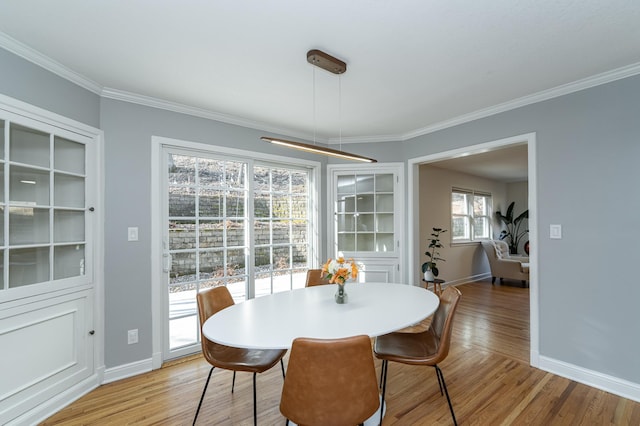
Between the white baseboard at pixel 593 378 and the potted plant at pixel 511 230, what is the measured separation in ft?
18.3

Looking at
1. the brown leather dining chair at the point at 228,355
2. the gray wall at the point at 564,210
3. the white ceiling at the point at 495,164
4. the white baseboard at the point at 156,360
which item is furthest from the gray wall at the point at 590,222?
the white baseboard at the point at 156,360

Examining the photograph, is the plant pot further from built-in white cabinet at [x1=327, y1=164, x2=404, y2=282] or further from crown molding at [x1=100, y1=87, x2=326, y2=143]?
crown molding at [x1=100, y1=87, x2=326, y2=143]

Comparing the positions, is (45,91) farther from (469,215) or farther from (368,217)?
(469,215)

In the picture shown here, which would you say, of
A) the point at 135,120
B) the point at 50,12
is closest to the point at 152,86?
the point at 135,120

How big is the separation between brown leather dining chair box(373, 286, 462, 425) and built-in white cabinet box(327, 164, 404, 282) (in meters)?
1.72

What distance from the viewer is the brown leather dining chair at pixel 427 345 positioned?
6.08 feet

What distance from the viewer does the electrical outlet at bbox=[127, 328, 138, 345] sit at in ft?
8.50

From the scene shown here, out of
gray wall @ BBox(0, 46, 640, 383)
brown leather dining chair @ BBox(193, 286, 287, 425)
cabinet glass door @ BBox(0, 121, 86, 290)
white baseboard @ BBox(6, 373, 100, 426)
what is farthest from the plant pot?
cabinet glass door @ BBox(0, 121, 86, 290)

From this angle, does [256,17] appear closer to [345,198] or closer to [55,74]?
[55,74]

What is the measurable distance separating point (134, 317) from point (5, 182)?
1420 millimetres

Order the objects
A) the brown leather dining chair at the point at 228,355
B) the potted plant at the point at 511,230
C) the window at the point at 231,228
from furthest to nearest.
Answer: the potted plant at the point at 511,230 → the window at the point at 231,228 → the brown leather dining chair at the point at 228,355

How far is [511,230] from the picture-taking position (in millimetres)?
7645

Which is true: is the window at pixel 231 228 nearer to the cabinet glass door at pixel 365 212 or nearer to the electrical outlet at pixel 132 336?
the electrical outlet at pixel 132 336

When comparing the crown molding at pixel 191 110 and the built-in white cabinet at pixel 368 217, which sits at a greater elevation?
the crown molding at pixel 191 110
